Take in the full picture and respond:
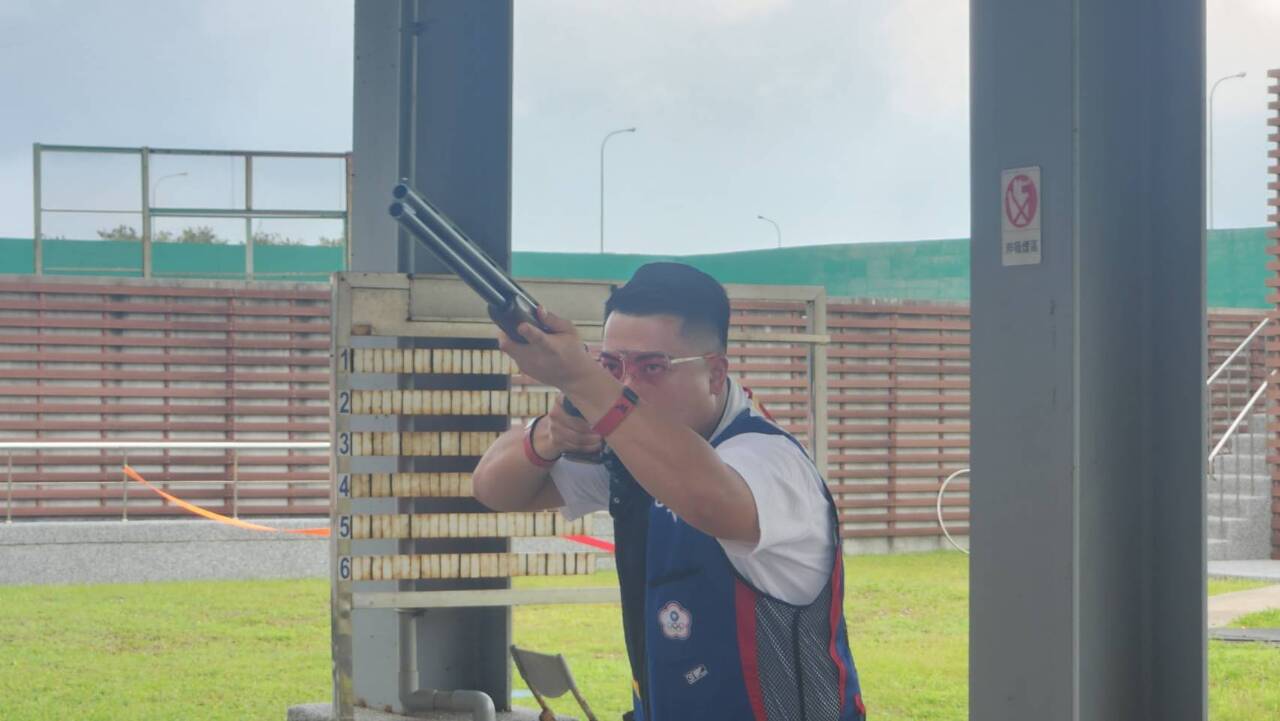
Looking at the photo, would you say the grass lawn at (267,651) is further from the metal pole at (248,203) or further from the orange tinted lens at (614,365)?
the metal pole at (248,203)

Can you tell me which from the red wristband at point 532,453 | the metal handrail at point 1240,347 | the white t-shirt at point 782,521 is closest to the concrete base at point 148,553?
the metal handrail at point 1240,347

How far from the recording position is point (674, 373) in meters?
2.51

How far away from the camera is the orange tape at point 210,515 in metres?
14.1

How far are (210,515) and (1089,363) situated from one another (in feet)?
41.4

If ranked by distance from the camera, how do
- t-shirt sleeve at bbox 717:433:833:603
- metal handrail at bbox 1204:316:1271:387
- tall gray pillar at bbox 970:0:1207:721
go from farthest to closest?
metal handrail at bbox 1204:316:1271:387
tall gray pillar at bbox 970:0:1207:721
t-shirt sleeve at bbox 717:433:833:603

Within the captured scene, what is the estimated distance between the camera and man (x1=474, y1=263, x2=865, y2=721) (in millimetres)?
2240

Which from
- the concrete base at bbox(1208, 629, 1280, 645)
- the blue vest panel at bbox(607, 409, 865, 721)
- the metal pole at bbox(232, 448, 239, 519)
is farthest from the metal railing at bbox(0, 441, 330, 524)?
the blue vest panel at bbox(607, 409, 865, 721)

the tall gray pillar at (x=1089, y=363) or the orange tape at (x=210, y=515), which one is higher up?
the tall gray pillar at (x=1089, y=363)

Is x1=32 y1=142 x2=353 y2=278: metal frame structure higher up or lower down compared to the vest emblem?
higher up

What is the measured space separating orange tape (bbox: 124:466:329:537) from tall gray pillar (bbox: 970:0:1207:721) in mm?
10949

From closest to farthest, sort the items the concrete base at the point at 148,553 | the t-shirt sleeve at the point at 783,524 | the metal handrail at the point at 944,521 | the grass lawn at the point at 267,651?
the t-shirt sleeve at the point at 783,524, the grass lawn at the point at 267,651, the concrete base at the point at 148,553, the metal handrail at the point at 944,521

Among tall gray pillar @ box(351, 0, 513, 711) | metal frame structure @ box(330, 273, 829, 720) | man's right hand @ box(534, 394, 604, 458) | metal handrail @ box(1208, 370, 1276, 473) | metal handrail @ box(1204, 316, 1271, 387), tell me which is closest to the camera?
man's right hand @ box(534, 394, 604, 458)

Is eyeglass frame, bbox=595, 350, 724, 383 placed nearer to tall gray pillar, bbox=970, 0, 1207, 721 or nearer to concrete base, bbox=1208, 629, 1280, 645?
tall gray pillar, bbox=970, 0, 1207, 721

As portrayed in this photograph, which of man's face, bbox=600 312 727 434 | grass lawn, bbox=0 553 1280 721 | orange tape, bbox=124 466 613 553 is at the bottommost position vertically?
grass lawn, bbox=0 553 1280 721
